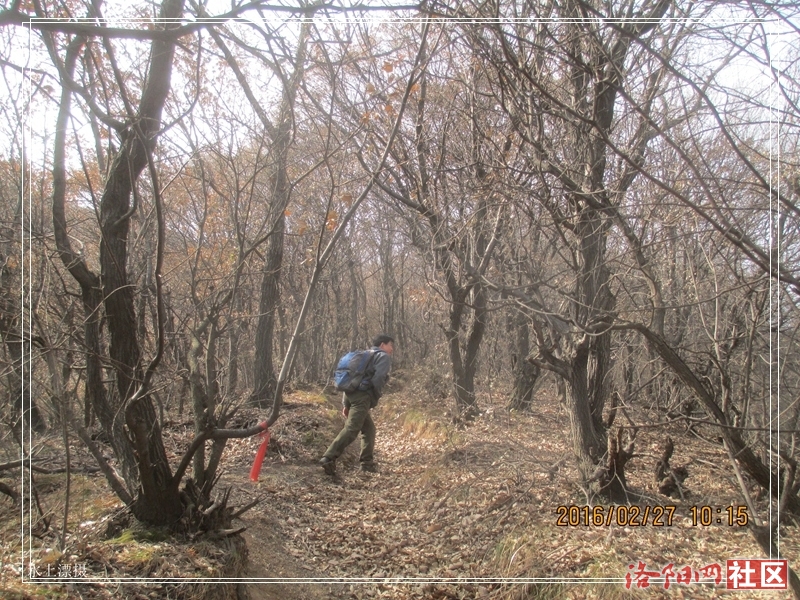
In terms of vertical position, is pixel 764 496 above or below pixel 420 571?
above

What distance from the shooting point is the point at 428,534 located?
4477mm

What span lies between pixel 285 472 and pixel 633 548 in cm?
366

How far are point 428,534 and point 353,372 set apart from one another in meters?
2.05

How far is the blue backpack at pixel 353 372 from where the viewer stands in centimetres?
591

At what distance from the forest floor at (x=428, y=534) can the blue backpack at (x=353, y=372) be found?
1.05 meters

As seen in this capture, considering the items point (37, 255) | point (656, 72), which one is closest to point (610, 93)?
point (656, 72)

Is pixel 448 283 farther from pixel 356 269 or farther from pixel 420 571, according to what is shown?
pixel 356 269

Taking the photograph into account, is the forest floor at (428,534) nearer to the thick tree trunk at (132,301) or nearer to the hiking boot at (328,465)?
the hiking boot at (328,465)

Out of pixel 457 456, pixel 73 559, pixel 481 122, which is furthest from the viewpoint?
pixel 457 456

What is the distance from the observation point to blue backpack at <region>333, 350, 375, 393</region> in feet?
19.4

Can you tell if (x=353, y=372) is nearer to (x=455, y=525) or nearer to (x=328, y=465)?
(x=328, y=465)

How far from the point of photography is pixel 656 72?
3658 millimetres
